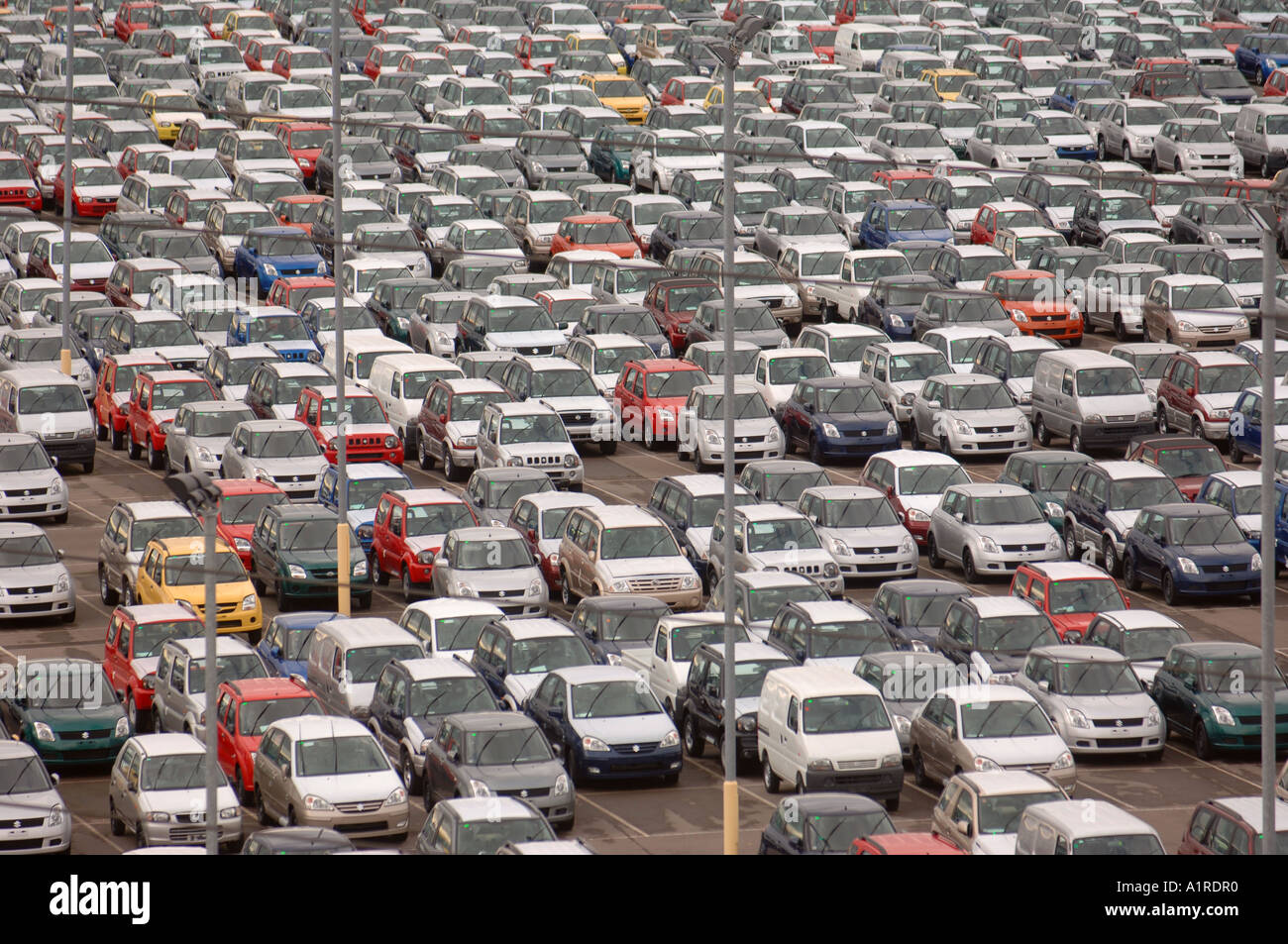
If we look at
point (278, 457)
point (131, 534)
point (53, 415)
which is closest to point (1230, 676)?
point (131, 534)

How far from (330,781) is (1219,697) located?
1102cm

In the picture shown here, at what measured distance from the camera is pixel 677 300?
48.8 metres

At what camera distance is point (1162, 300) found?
47.4 meters

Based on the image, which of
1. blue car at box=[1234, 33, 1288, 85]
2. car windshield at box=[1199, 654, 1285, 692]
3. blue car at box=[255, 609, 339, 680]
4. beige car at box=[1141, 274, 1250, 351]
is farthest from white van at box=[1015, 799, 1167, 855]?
blue car at box=[1234, 33, 1288, 85]

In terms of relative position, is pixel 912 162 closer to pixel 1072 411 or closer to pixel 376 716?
pixel 1072 411

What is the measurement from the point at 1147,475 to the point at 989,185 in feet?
62.1

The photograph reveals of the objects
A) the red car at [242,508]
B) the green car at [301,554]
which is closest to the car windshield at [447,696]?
the green car at [301,554]

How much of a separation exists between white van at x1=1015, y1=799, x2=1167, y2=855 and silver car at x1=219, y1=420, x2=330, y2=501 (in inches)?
701

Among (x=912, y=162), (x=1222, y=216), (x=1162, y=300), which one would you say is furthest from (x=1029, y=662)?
(x=912, y=162)

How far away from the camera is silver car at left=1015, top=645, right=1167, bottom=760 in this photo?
97.8 feet

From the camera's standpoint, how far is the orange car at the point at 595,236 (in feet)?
172

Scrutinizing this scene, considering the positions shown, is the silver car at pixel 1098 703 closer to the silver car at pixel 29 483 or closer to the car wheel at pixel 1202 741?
the car wheel at pixel 1202 741

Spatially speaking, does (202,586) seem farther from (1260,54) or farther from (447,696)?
(1260,54)

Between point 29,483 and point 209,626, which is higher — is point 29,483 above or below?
below
